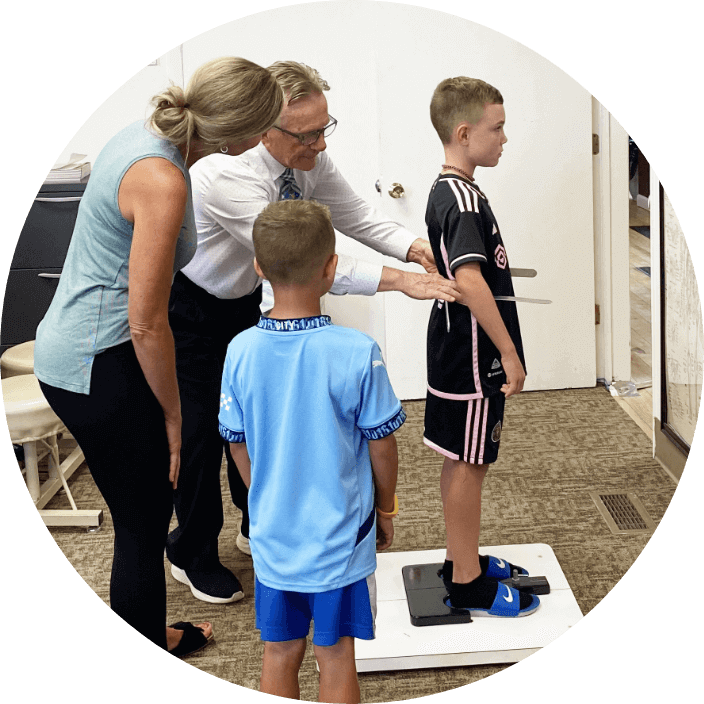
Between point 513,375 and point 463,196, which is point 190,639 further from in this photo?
point 463,196

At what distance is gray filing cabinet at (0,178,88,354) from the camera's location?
1.73 m

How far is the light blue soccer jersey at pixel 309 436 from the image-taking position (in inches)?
57.5

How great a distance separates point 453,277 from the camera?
1729mm

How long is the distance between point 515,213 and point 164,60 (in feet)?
2.52

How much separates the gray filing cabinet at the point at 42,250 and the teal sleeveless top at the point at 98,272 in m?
0.11

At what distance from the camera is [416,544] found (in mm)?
2195

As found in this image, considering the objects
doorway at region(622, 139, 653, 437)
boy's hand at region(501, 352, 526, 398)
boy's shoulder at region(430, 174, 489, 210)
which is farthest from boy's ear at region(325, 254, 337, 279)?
doorway at region(622, 139, 653, 437)

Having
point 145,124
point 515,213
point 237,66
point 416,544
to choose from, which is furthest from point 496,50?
point 416,544

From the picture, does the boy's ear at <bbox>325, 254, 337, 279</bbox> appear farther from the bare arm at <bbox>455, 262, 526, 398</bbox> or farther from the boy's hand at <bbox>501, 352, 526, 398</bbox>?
the boy's hand at <bbox>501, 352, 526, 398</bbox>

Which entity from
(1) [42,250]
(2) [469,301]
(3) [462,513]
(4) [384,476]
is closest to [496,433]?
(3) [462,513]

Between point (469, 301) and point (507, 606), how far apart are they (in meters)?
0.77

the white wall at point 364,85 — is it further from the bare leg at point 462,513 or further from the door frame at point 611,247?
the bare leg at point 462,513

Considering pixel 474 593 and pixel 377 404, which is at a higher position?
pixel 377 404

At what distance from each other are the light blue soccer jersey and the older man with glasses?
0.20 metres
